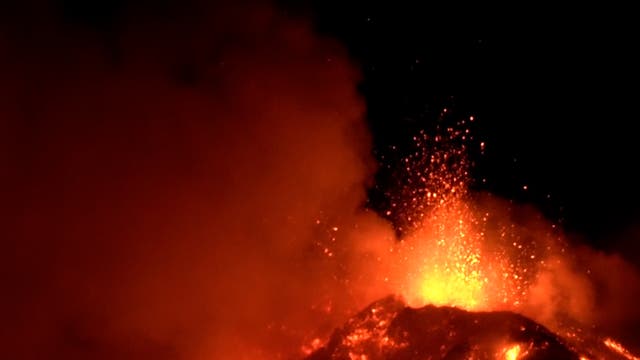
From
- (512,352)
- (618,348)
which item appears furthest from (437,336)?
(618,348)

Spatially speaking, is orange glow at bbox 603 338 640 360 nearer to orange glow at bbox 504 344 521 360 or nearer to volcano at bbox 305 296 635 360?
volcano at bbox 305 296 635 360

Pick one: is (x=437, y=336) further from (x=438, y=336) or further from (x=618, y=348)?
(x=618, y=348)

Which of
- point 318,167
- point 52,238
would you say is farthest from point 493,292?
point 52,238

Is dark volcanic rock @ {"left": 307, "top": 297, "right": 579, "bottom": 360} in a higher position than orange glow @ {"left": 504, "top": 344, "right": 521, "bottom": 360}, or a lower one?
higher

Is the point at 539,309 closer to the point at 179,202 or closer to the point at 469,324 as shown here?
the point at 469,324

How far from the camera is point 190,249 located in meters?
15.9

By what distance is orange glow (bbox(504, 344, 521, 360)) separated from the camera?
1482 centimetres

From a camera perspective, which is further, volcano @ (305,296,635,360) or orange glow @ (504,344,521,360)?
volcano @ (305,296,635,360)

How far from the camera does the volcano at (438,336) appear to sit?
14984 mm

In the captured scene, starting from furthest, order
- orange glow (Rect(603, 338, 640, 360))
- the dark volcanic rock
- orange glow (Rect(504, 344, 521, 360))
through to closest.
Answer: orange glow (Rect(603, 338, 640, 360)) → the dark volcanic rock → orange glow (Rect(504, 344, 521, 360))

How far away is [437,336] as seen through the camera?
1584 centimetres

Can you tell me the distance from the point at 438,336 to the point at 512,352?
1537 millimetres

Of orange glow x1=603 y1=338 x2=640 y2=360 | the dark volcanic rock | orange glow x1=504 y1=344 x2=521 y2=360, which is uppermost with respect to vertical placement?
orange glow x1=603 y1=338 x2=640 y2=360

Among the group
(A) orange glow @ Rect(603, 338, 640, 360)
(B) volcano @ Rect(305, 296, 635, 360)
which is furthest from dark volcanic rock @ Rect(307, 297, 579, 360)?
(A) orange glow @ Rect(603, 338, 640, 360)
